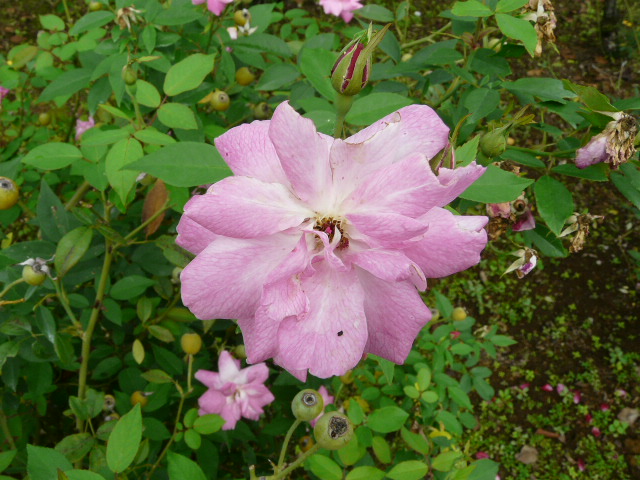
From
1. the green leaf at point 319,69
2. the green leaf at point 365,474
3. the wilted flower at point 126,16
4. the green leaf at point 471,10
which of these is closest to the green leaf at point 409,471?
the green leaf at point 365,474

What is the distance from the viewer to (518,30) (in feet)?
3.04

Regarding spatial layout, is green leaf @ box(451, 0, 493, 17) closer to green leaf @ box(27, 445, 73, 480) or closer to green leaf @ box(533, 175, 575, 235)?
green leaf @ box(533, 175, 575, 235)

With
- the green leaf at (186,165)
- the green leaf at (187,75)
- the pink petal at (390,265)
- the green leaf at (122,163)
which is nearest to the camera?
the pink petal at (390,265)

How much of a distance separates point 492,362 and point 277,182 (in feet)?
8.15

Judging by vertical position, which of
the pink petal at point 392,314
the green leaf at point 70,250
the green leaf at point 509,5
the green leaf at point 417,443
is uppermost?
the green leaf at point 509,5

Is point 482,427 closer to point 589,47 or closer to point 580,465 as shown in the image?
point 580,465

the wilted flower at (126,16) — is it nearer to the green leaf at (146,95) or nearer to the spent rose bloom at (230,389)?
the green leaf at (146,95)

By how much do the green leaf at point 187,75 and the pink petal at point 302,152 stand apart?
19.9 inches

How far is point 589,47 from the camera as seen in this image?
4.13 m

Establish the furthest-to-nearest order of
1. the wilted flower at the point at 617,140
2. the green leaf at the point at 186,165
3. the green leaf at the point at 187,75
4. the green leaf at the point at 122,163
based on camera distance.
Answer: the green leaf at the point at 187,75 < the green leaf at the point at 122,163 < the wilted flower at the point at 617,140 < the green leaf at the point at 186,165

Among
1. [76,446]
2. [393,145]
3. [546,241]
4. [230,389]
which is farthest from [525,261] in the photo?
[76,446]

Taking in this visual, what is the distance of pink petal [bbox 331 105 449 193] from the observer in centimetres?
64

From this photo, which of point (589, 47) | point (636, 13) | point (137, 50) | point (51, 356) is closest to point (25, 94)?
point (137, 50)

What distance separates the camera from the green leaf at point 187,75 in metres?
1.07
